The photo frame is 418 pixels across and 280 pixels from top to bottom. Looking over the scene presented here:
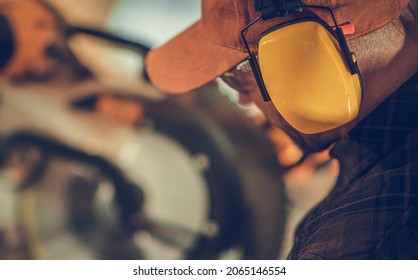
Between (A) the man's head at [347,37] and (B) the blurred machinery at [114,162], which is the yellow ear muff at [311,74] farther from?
(B) the blurred machinery at [114,162]

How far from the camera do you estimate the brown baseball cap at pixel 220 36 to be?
53 centimetres

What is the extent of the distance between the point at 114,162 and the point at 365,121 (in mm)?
769

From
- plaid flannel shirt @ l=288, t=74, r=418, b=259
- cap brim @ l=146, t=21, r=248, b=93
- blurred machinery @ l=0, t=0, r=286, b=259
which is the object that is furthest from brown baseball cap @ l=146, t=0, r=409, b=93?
blurred machinery @ l=0, t=0, r=286, b=259

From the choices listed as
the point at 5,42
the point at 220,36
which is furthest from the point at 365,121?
the point at 5,42

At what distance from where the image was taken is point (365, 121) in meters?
0.60

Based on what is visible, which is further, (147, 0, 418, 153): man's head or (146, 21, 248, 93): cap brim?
(146, 21, 248, 93): cap brim

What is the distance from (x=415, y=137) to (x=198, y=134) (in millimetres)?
632

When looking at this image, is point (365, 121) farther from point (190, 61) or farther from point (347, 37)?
point (190, 61)

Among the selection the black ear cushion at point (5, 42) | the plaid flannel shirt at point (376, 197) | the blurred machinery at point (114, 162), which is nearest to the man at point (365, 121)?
the plaid flannel shirt at point (376, 197)

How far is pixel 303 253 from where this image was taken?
61 cm

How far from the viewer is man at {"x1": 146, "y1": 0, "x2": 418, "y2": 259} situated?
1.71 ft

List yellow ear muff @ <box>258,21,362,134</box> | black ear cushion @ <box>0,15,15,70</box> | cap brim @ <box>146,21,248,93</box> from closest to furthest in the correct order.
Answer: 1. yellow ear muff @ <box>258,21,362,134</box>
2. cap brim @ <box>146,21,248,93</box>
3. black ear cushion @ <box>0,15,15,70</box>

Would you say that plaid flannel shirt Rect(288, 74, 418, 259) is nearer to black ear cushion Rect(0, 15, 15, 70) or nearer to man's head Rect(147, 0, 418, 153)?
man's head Rect(147, 0, 418, 153)

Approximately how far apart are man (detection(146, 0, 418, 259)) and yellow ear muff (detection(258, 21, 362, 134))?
0.02m
